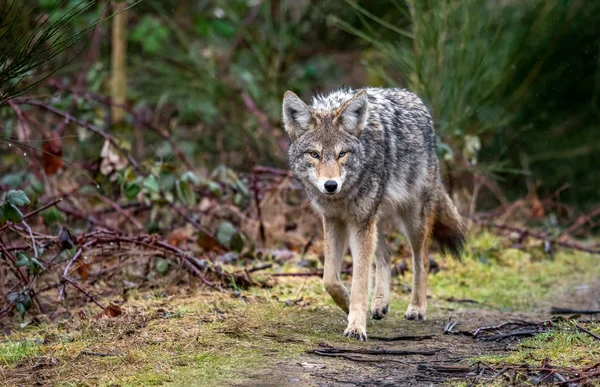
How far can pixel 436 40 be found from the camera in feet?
30.4

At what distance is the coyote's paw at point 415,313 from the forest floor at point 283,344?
105mm

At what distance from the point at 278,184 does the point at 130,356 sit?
4.87 m

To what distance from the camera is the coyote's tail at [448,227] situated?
6805mm

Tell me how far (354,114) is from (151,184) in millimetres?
2342

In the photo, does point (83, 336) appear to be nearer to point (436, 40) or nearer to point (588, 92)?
point (436, 40)

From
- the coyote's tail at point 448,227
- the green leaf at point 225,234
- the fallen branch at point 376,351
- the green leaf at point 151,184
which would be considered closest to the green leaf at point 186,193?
the green leaf at point 151,184

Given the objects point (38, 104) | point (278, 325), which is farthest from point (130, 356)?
point (38, 104)

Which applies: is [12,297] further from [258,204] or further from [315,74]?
[315,74]

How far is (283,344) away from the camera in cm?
483

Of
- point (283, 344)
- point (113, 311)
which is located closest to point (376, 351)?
point (283, 344)

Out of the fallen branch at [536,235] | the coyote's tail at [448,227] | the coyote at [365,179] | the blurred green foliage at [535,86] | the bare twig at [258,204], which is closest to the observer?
the coyote at [365,179]

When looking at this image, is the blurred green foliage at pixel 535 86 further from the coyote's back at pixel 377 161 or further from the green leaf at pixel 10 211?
the green leaf at pixel 10 211

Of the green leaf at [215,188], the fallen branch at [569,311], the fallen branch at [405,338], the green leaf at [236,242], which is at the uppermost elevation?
the green leaf at [215,188]

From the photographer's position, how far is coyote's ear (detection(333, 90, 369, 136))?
5.55m
